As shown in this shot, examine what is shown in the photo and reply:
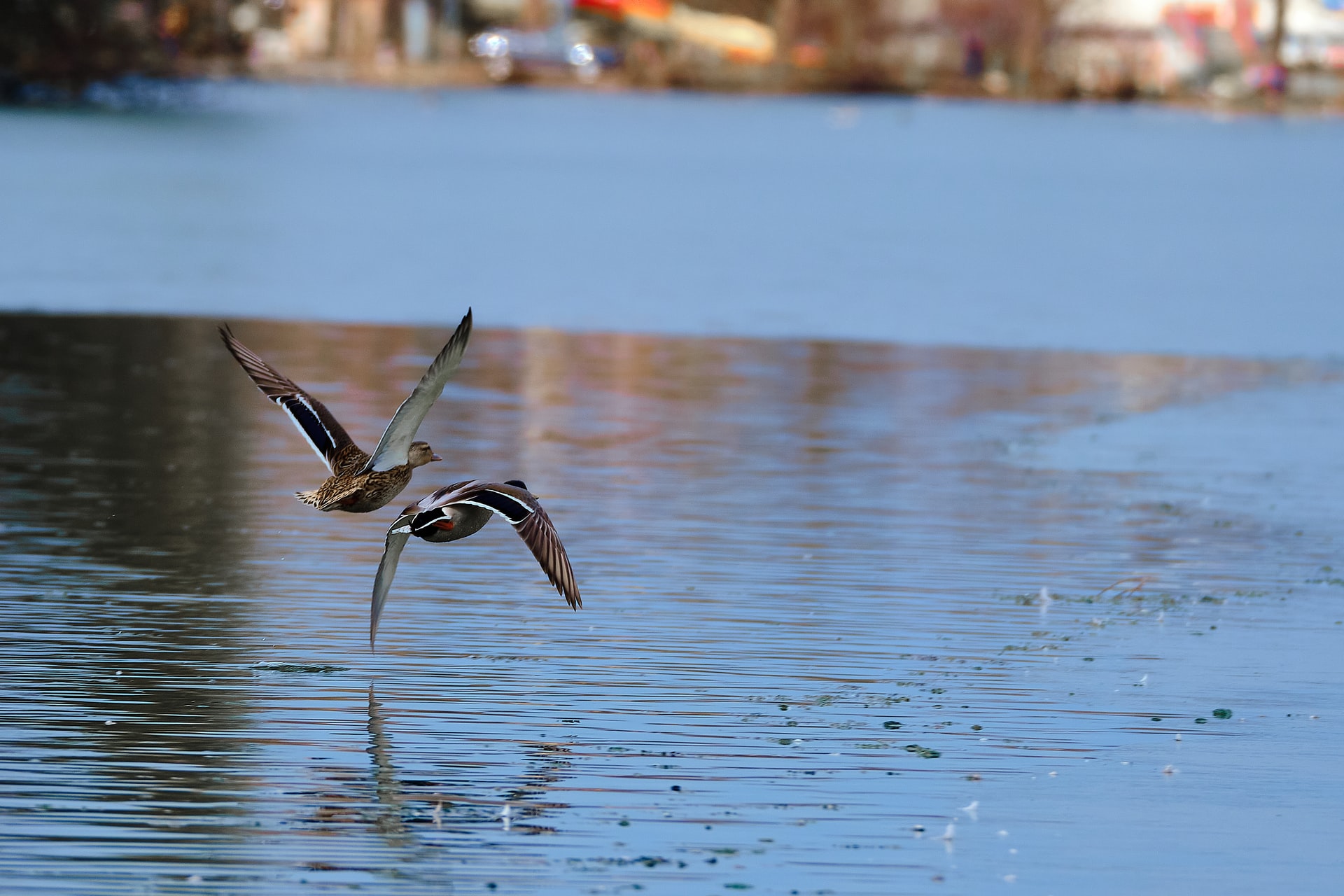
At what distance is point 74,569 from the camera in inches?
495

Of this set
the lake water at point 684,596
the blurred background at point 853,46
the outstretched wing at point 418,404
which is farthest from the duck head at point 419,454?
the blurred background at point 853,46

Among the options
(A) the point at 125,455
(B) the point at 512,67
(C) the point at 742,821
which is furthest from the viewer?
(B) the point at 512,67

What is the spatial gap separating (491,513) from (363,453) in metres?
0.81

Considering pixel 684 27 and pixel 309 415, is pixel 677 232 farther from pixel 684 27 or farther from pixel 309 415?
pixel 684 27

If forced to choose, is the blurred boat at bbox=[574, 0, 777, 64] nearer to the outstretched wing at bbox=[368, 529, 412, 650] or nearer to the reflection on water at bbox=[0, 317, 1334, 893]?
the reflection on water at bbox=[0, 317, 1334, 893]

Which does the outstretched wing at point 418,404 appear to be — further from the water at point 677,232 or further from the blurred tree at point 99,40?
the blurred tree at point 99,40

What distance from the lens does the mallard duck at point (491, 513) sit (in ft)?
28.8

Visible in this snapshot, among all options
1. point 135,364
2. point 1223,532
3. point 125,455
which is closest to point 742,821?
point 1223,532

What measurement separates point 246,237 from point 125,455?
2062 cm

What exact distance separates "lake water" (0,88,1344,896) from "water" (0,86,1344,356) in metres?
0.29

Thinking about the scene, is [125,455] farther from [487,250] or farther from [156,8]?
[156,8]

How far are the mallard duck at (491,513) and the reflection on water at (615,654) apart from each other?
30.7 inches

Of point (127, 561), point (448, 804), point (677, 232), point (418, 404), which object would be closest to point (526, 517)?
point (418, 404)

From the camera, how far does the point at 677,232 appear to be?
137ft
